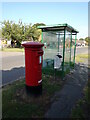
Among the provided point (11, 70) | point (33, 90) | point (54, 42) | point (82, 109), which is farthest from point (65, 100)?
point (11, 70)

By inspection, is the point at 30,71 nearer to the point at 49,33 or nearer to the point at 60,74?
the point at 60,74

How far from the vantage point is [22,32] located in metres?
28.6

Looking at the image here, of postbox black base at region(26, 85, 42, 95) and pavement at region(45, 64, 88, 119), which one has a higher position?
postbox black base at region(26, 85, 42, 95)

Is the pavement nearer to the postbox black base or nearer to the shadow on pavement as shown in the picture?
the postbox black base

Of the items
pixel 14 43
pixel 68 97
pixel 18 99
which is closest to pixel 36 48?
pixel 18 99

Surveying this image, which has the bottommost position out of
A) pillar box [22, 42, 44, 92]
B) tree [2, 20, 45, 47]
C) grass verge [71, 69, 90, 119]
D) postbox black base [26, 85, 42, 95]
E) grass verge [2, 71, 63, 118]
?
grass verge [71, 69, 90, 119]

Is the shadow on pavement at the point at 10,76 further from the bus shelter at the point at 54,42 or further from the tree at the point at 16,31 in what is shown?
the tree at the point at 16,31

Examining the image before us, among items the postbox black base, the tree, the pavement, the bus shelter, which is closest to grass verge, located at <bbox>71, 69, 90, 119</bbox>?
the pavement

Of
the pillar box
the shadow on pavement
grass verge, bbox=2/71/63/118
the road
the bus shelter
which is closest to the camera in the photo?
grass verge, bbox=2/71/63/118

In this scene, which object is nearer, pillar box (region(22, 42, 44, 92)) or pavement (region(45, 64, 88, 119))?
pavement (region(45, 64, 88, 119))

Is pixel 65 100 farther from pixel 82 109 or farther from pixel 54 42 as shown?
pixel 54 42

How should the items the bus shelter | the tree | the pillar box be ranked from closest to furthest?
the pillar box < the bus shelter < the tree

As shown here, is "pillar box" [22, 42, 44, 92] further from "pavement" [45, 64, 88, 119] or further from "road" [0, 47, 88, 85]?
"road" [0, 47, 88, 85]

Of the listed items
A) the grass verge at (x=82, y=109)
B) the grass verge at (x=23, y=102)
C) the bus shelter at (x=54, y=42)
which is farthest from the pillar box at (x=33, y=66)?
the bus shelter at (x=54, y=42)
